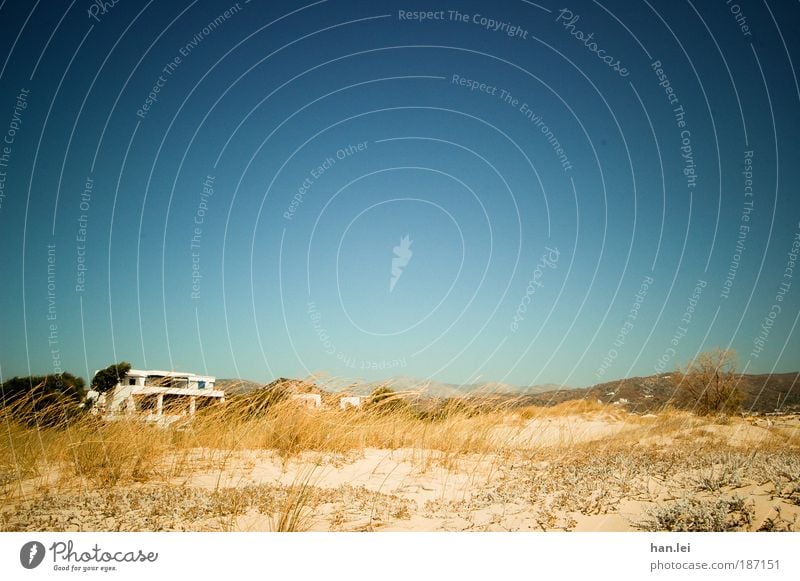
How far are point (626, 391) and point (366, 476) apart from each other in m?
19.3

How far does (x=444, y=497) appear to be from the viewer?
4.29m

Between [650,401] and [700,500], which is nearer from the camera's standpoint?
[700,500]

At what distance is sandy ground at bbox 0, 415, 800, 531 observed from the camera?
11.7 feet

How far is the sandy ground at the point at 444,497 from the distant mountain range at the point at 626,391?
1.43 meters

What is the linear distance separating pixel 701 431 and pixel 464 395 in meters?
4.76

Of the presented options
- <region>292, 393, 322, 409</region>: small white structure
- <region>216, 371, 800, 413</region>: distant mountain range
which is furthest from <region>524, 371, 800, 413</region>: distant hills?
<region>292, 393, 322, 409</region>: small white structure

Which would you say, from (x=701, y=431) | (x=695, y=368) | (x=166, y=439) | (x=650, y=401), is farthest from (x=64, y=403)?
(x=650, y=401)

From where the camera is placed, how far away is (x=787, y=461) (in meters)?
4.82

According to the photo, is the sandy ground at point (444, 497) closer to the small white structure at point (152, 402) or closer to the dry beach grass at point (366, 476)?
the dry beach grass at point (366, 476)

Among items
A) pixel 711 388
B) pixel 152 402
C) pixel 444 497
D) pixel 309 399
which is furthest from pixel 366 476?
pixel 711 388

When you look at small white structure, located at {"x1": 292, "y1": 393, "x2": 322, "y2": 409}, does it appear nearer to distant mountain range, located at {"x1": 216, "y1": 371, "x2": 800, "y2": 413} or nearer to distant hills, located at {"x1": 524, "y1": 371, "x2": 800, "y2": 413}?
distant mountain range, located at {"x1": 216, "y1": 371, "x2": 800, "y2": 413}

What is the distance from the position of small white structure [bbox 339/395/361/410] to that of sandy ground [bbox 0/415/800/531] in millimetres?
1371

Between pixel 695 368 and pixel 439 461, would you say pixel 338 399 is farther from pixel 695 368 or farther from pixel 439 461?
pixel 695 368

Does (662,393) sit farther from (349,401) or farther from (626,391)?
(349,401)
